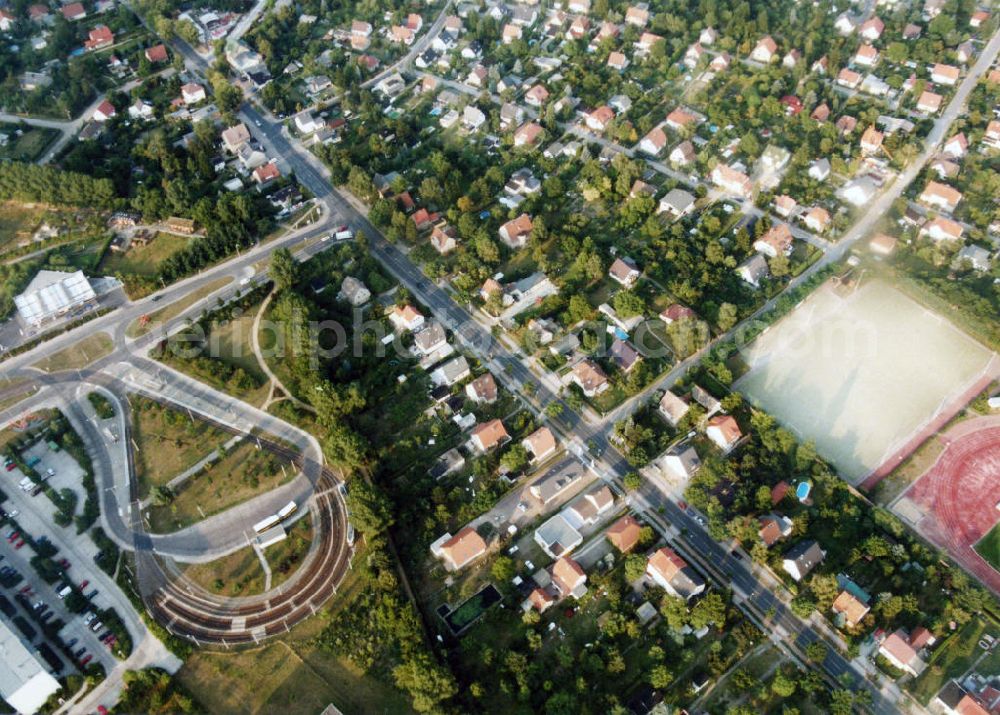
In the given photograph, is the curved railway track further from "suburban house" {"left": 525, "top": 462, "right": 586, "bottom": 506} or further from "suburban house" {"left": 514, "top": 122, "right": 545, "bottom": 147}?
"suburban house" {"left": 514, "top": 122, "right": 545, "bottom": 147}

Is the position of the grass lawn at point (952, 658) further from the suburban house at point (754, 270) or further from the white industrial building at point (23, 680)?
the white industrial building at point (23, 680)

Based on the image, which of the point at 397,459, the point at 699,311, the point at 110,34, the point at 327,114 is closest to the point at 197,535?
the point at 397,459

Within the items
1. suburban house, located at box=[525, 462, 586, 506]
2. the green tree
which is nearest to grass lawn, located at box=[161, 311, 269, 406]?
the green tree

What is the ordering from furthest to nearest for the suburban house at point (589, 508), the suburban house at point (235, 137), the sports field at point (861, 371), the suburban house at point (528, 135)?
the suburban house at point (235, 137)
the suburban house at point (528, 135)
the sports field at point (861, 371)
the suburban house at point (589, 508)

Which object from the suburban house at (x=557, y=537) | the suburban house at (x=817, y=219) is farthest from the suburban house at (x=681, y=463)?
the suburban house at (x=817, y=219)

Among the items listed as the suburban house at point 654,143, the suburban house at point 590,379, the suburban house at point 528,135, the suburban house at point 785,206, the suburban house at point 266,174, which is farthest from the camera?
the suburban house at point 528,135

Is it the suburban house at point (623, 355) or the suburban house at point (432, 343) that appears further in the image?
the suburban house at point (432, 343)

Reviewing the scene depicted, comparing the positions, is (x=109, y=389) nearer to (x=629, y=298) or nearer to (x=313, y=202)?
(x=313, y=202)

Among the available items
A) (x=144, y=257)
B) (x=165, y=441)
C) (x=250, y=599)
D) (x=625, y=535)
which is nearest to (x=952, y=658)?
(x=625, y=535)
